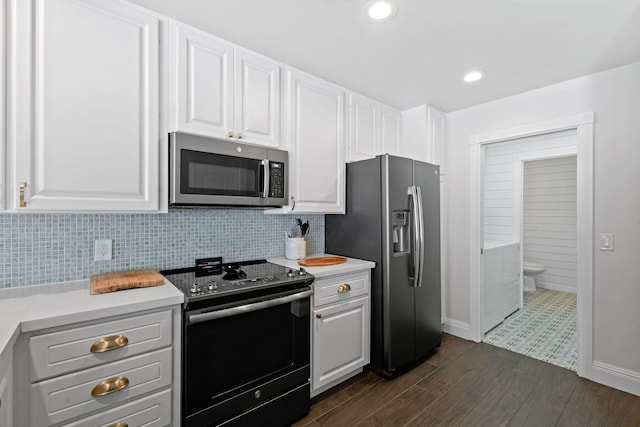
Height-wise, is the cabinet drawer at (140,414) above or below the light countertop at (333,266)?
below

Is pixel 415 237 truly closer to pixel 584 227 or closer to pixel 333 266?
pixel 333 266

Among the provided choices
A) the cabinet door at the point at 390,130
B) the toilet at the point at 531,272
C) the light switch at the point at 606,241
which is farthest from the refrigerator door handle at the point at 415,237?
the toilet at the point at 531,272

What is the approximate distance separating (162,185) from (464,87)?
8.51ft

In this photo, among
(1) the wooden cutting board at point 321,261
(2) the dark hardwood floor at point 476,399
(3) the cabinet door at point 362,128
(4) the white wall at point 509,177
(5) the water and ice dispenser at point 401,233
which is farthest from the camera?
(4) the white wall at point 509,177

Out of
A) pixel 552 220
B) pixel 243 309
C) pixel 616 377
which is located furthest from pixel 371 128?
pixel 552 220

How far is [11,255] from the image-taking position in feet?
5.14

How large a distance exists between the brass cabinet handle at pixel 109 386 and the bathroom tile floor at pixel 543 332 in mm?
3181

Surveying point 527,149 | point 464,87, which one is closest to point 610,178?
point 464,87

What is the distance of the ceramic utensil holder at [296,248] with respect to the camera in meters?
2.53

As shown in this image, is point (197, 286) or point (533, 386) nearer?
point (197, 286)

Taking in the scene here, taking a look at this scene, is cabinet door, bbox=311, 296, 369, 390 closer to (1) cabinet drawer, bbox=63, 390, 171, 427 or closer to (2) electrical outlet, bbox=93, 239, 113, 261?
(1) cabinet drawer, bbox=63, 390, 171, 427

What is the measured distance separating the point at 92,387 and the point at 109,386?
6 cm

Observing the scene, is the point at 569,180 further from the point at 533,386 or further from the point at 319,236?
the point at 319,236

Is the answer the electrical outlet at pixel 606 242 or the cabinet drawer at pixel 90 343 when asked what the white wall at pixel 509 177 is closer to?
the electrical outlet at pixel 606 242
